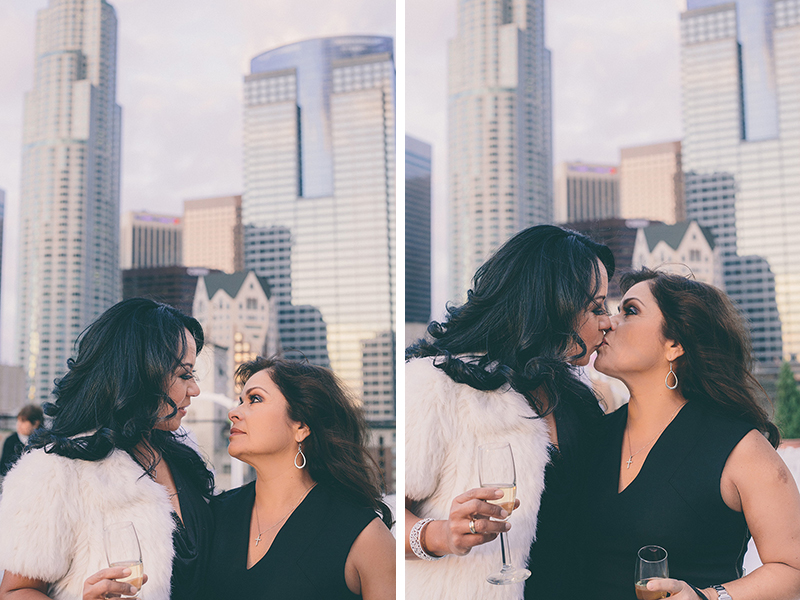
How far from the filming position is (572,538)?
81.7 inches

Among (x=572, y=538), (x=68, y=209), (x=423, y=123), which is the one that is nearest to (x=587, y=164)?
(x=423, y=123)

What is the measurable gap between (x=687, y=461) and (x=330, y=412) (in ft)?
3.40

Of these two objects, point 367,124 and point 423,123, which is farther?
point 367,124

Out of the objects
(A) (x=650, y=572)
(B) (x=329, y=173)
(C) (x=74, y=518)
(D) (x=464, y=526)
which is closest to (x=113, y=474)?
(C) (x=74, y=518)

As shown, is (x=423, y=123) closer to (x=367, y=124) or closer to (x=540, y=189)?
(x=540, y=189)

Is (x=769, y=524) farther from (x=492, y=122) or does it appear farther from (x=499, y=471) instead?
(x=492, y=122)

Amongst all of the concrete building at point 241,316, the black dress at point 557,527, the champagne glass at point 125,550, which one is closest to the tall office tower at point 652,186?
the concrete building at point 241,316

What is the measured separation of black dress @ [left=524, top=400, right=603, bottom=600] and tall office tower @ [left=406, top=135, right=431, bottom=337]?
2.91 m

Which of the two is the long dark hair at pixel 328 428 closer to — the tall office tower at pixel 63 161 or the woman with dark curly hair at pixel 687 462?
the woman with dark curly hair at pixel 687 462

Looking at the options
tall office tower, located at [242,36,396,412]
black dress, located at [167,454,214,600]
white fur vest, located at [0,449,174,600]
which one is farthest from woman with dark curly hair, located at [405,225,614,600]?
tall office tower, located at [242,36,396,412]

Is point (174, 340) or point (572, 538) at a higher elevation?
point (174, 340)

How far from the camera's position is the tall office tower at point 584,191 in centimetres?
3912

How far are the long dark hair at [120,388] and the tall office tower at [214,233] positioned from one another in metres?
41.1

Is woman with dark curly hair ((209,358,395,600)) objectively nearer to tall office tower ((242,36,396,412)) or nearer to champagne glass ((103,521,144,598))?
champagne glass ((103,521,144,598))
